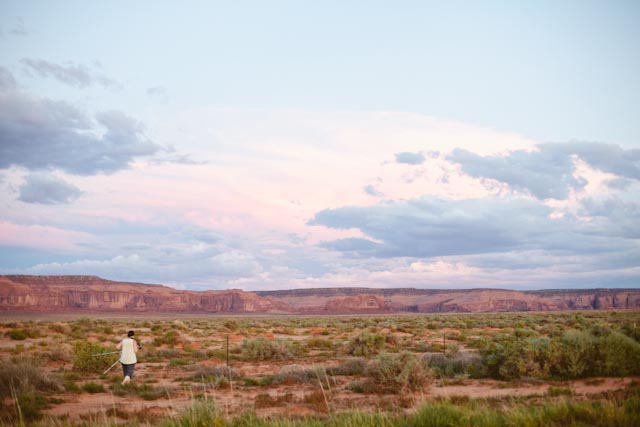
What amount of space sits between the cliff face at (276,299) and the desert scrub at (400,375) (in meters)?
121

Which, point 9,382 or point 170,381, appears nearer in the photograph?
point 9,382

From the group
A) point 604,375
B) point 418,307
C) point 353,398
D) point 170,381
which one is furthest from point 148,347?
point 418,307

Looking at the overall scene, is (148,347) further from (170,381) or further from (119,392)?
(119,392)

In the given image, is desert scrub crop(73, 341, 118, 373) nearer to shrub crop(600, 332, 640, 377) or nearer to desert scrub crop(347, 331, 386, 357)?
desert scrub crop(347, 331, 386, 357)

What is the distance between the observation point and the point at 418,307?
145 metres

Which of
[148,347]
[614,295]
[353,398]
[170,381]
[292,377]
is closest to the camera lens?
[353,398]

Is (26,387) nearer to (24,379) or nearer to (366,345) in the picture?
(24,379)

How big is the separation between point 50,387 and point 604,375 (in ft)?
52.6

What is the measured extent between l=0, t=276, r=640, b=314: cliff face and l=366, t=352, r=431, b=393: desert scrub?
12119 centimetres

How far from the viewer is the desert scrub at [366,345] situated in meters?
24.0

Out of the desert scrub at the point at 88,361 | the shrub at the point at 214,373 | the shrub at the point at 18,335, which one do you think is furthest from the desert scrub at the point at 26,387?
the shrub at the point at 18,335

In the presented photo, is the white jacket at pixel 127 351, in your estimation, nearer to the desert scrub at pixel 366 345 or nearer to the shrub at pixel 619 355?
the desert scrub at pixel 366 345

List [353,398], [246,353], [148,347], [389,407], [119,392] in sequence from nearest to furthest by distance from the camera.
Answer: [389,407], [353,398], [119,392], [246,353], [148,347]

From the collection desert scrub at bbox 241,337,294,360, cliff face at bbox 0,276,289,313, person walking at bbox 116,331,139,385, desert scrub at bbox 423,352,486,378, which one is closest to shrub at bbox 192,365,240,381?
person walking at bbox 116,331,139,385
